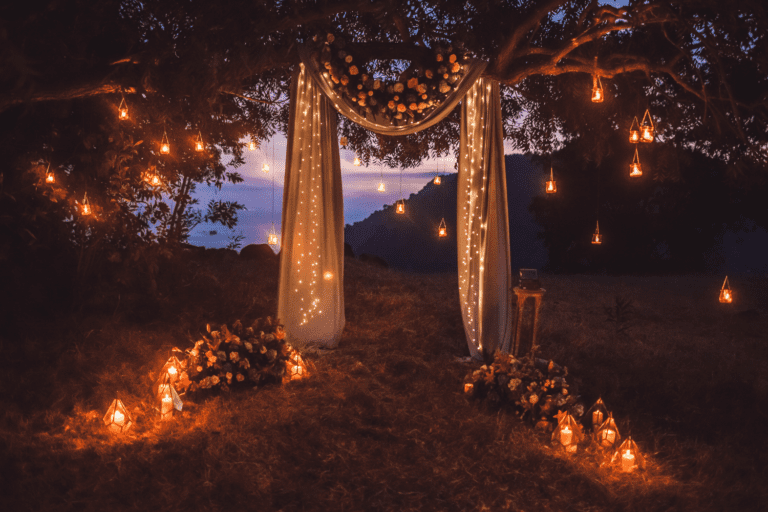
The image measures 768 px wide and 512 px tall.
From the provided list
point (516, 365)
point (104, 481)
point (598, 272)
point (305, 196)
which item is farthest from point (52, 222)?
point (598, 272)

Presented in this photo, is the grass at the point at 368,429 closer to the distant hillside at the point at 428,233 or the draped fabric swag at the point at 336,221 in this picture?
the draped fabric swag at the point at 336,221

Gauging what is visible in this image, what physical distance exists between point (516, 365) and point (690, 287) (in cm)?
832

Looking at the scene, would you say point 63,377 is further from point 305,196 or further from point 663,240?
point 663,240

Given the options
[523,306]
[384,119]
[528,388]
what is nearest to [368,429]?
[528,388]

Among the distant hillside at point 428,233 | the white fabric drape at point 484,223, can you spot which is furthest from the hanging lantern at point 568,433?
the distant hillside at point 428,233

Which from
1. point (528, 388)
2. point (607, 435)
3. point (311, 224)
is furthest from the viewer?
point (311, 224)

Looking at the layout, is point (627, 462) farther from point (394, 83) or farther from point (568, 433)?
point (394, 83)

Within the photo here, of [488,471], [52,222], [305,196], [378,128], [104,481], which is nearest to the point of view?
[104,481]

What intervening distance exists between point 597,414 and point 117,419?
2.96 meters

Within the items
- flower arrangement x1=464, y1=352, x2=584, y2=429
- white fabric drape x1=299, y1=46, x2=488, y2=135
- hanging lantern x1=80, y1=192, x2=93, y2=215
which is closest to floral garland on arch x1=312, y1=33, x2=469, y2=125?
white fabric drape x1=299, y1=46, x2=488, y2=135

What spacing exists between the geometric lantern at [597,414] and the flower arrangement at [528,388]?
10 centimetres

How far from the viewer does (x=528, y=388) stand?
3.27 meters

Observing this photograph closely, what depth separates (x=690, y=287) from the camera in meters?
9.88

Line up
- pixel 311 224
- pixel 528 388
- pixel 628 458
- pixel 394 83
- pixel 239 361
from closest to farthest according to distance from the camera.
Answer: pixel 628 458 < pixel 528 388 < pixel 239 361 < pixel 394 83 < pixel 311 224
